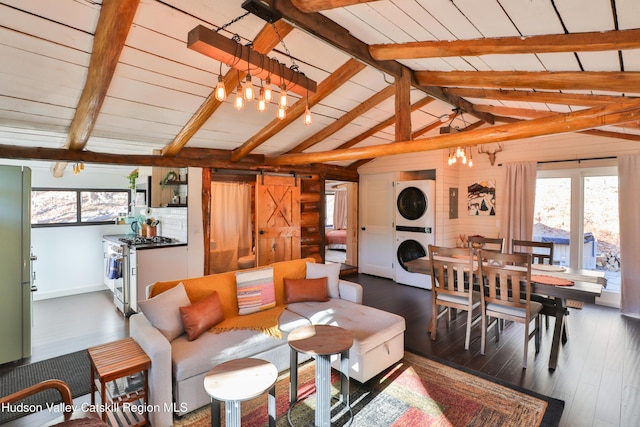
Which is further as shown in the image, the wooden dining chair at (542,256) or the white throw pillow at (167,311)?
the wooden dining chair at (542,256)

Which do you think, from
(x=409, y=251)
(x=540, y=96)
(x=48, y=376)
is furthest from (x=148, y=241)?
(x=540, y=96)

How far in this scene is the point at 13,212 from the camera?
308 centimetres

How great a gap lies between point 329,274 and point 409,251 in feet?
8.97

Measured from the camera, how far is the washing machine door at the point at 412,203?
19.0 ft

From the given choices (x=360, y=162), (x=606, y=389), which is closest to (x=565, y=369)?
(x=606, y=389)

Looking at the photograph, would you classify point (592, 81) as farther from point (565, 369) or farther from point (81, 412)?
point (81, 412)

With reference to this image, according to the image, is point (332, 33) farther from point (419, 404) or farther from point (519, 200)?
point (519, 200)

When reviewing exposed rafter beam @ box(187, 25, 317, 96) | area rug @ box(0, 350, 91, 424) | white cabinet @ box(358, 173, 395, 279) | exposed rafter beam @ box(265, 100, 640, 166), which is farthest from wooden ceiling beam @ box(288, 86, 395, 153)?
area rug @ box(0, 350, 91, 424)

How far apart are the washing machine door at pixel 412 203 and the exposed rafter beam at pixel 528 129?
7.40ft

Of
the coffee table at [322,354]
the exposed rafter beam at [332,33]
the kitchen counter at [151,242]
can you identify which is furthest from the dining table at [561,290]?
the kitchen counter at [151,242]

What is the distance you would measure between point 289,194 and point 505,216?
12.5 ft

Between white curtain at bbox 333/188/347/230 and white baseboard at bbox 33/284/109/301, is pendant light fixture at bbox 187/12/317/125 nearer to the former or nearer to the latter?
white baseboard at bbox 33/284/109/301

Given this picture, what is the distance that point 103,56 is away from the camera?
2.36 meters

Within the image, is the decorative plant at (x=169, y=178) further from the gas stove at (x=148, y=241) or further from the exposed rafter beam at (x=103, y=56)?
the exposed rafter beam at (x=103, y=56)
